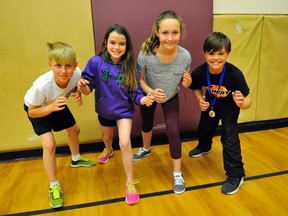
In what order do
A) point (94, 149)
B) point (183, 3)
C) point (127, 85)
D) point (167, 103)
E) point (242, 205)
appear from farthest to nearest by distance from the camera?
1. point (94, 149)
2. point (183, 3)
3. point (167, 103)
4. point (127, 85)
5. point (242, 205)

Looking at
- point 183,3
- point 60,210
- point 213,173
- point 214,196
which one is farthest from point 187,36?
point 60,210

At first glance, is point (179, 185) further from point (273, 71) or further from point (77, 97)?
point (273, 71)

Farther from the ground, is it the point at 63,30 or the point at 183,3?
the point at 183,3

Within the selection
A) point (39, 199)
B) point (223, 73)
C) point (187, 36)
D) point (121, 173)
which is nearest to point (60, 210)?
point (39, 199)

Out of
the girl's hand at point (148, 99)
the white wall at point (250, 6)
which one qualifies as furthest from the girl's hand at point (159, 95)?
the white wall at point (250, 6)

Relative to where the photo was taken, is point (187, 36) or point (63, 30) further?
point (187, 36)

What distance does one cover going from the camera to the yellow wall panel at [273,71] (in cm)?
300

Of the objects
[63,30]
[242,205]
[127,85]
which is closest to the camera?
[242,205]

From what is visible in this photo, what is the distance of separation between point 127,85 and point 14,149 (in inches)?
61.1

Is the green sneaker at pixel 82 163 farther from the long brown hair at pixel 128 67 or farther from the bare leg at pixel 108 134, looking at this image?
the long brown hair at pixel 128 67

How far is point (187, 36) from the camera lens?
2.72 metres

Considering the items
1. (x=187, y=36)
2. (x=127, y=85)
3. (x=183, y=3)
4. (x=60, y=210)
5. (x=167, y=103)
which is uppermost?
(x=183, y=3)

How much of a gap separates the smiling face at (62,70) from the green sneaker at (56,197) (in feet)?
2.68

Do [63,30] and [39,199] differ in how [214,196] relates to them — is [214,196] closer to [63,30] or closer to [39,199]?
[39,199]
